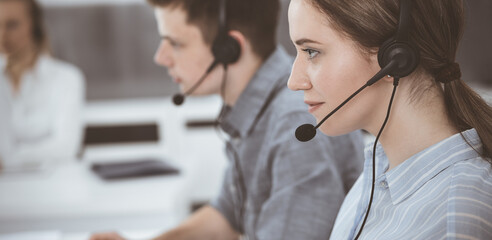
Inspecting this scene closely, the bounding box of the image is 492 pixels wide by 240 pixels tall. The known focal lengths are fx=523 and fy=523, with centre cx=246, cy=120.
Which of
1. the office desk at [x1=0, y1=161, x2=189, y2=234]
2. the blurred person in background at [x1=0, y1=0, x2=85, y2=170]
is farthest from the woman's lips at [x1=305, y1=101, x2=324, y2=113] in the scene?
the blurred person in background at [x1=0, y1=0, x2=85, y2=170]

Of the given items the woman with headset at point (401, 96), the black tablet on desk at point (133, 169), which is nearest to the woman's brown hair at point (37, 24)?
the black tablet on desk at point (133, 169)

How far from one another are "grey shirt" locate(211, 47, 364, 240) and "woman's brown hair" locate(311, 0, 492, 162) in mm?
317

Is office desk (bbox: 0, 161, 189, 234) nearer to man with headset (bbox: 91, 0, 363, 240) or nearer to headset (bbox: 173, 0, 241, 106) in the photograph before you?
man with headset (bbox: 91, 0, 363, 240)

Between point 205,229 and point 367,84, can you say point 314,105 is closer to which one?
point 367,84

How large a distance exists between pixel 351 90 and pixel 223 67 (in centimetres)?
51

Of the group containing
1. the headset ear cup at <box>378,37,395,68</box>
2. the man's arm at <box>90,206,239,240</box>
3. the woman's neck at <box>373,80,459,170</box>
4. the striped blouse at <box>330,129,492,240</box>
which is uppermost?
the headset ear cup at <box>378,37,395,68</box>

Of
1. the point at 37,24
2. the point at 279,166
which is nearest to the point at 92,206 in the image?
the point at 279,166

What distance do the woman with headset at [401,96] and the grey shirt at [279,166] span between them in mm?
214

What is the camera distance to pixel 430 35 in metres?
0.60

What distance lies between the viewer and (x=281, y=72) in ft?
3.54

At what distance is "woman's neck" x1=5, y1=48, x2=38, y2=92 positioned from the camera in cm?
269

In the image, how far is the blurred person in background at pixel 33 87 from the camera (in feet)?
8.24

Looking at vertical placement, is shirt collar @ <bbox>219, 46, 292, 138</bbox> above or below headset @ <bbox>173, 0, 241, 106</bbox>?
below

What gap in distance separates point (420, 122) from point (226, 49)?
53cm
